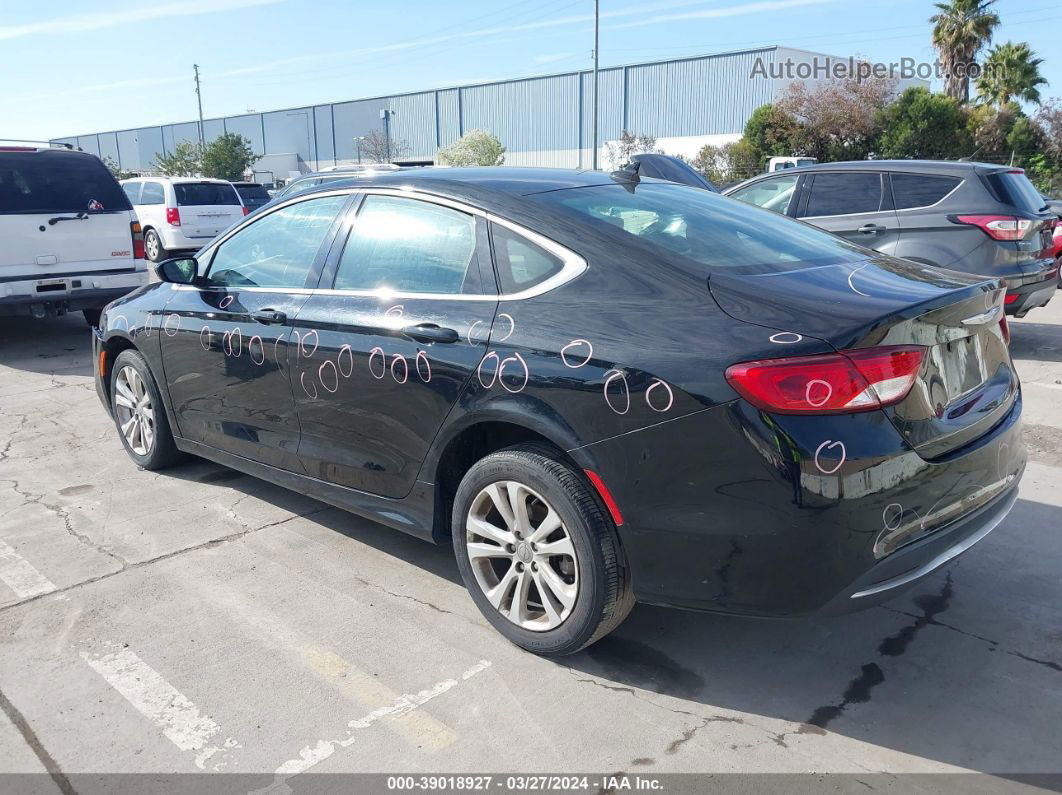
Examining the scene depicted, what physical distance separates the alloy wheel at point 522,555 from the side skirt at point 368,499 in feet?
0.85

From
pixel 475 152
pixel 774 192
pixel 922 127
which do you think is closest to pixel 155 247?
pixel 774 192

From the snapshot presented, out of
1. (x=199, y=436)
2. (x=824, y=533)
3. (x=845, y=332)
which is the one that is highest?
(x=845, y=332)

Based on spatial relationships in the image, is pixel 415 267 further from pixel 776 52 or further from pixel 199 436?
pixel 776 52

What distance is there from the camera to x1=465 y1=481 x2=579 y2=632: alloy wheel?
299 cm

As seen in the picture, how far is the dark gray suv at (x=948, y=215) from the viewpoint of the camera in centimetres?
757

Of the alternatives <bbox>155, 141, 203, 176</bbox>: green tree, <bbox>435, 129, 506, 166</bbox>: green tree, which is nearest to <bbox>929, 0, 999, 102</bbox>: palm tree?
<bbox>435, 129, 506, 166</bbox>: green tree

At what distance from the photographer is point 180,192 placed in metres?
17.0

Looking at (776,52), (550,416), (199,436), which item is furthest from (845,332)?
(776,52)

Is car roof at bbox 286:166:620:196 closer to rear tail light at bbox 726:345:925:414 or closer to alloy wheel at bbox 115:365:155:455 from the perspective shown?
rear tail light at bbox 726:345:925:414

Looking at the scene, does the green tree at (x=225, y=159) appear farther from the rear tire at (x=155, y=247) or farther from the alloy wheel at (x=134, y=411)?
the alloy wheel at (x=134, y=411)

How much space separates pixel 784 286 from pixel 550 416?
2.83ft

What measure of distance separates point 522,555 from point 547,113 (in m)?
56.3

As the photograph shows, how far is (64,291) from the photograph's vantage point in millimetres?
8602

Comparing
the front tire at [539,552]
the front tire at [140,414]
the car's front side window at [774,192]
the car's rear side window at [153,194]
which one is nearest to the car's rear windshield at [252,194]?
the car's rear side window at [153,194]
